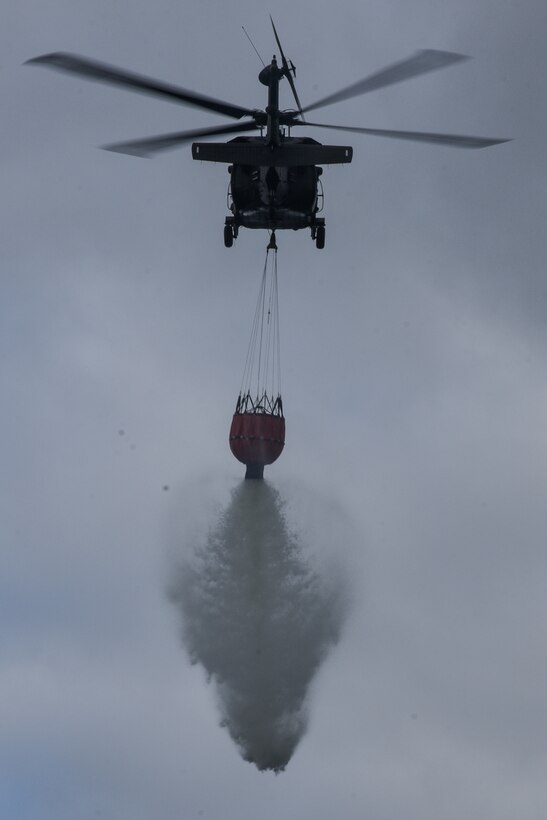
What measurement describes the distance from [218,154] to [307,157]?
253 centimetres

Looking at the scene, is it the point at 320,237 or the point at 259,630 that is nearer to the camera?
the point at 320,237

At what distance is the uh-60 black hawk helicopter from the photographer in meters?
47.7

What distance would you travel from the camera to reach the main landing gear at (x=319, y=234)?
5625 cm

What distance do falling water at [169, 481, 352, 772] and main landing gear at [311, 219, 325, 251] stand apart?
2605 cm

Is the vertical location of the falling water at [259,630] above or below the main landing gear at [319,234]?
below

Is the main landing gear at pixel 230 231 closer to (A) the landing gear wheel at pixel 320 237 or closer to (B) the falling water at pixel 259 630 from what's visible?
(A) the landing gear wheel at pixel 320 237

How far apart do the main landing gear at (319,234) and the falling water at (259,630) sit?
26.1m

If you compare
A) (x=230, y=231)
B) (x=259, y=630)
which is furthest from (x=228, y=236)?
(x=259, y=630)

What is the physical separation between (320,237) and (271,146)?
4.90m

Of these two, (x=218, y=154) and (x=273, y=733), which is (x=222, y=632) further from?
(x=218, y=154)

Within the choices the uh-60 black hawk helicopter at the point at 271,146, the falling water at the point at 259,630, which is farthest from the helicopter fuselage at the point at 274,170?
the falling water at the point at 259,630

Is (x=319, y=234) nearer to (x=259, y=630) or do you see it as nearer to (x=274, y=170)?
(x=274, y=170)

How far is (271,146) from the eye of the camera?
5250 centimetres

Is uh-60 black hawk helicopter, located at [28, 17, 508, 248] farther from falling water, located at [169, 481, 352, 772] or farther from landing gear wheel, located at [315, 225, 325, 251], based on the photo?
falling water, located at [169, 481, 352, 772]
